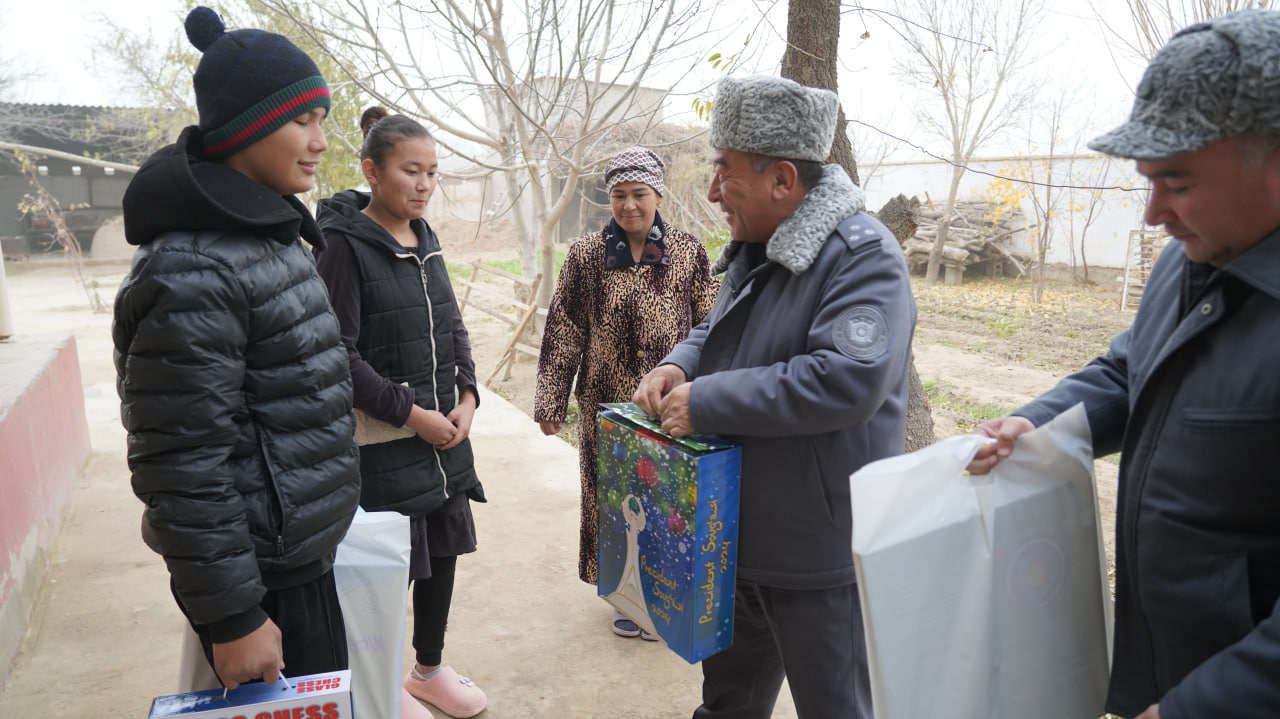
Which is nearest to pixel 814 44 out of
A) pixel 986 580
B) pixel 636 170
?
pixel 636 170

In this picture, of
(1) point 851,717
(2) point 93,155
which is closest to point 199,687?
(1) point 851,717

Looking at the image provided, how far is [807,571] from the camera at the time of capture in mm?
1572

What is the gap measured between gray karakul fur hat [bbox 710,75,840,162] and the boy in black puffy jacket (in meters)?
0.79

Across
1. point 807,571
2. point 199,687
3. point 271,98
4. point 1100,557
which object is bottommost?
point 199,687

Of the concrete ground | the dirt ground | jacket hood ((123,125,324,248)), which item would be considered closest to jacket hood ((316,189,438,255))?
jacket hood ((123,125,324,248))

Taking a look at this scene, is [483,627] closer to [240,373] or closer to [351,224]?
[351,224]

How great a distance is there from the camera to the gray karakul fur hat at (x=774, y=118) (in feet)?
5.05

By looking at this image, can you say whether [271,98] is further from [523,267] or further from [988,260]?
[988,260]

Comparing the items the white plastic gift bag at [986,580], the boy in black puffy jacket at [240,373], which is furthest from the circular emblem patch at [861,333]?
the boy in black puffy jacket at [240,373]

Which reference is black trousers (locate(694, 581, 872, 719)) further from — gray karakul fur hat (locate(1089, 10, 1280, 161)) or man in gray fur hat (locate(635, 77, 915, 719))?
gray karakul fur hat (locate(1089, 10, 1280, 161))

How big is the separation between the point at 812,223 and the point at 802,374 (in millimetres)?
311

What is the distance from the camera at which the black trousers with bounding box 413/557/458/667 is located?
2.38 metres

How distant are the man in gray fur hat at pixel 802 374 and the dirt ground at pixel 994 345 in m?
2.88

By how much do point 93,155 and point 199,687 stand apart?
21.1 meters
